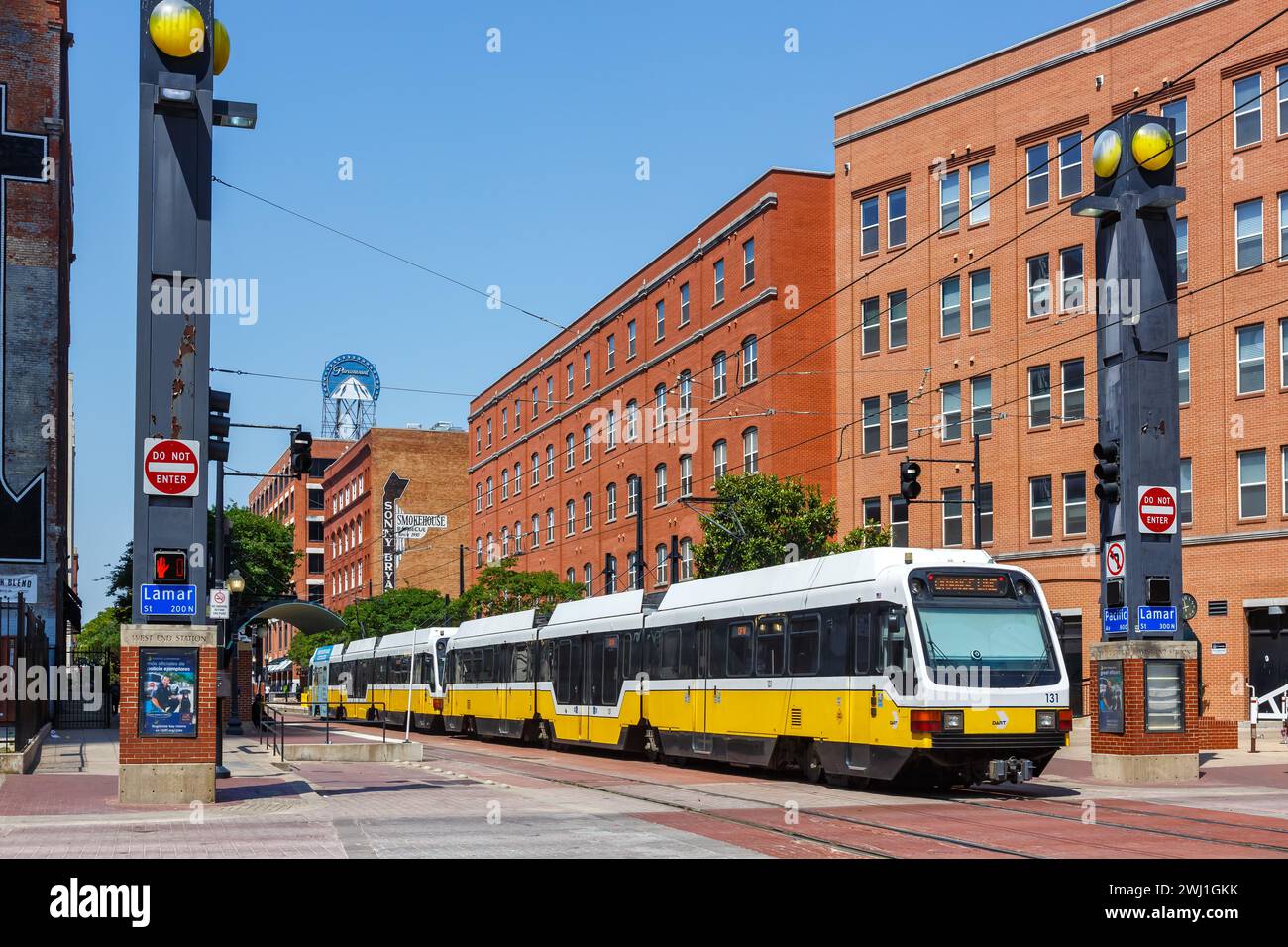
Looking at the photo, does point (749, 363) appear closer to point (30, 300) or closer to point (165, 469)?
point (30, 300)

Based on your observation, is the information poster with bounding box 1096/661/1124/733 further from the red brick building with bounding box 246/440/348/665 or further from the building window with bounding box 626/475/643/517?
the red brick building with bounding box 246/440/348/665

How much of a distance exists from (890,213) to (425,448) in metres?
66.1

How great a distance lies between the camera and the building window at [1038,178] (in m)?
47.2

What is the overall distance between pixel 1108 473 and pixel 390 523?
87990 millimetres

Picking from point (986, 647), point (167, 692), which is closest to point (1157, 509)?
point (986, 647)

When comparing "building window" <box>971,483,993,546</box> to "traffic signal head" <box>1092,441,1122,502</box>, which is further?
"building window" <box>971,483,993,546</box>

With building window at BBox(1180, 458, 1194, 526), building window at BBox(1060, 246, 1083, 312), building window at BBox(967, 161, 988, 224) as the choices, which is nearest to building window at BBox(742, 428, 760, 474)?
building window at BBox(967, 161, 988, 224)

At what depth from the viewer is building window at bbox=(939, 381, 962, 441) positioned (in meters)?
49.4

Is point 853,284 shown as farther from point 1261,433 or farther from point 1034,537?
point 1261,433

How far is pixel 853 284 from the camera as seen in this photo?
5194cm

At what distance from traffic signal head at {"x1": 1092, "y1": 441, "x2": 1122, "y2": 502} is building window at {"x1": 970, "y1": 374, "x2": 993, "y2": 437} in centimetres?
2443

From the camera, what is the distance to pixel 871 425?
52.2 metres

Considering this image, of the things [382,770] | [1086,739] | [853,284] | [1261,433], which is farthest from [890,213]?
[382,770]

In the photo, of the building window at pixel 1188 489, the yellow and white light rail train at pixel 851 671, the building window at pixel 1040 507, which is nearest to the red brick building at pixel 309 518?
the building window at pixel 1040 507
